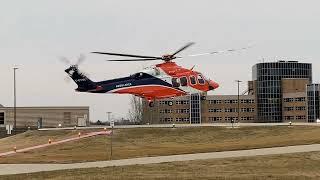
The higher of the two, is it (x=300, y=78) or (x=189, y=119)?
(x=300, y=78)

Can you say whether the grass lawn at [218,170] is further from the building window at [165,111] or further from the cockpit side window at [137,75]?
the building window at [165,111]

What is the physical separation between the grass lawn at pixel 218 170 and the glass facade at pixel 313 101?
10997 centimetres

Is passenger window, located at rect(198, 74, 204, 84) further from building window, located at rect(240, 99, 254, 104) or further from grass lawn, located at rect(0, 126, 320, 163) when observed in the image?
building window, located at rect(240, 99, 254, 104)

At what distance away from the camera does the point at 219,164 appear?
36.4m

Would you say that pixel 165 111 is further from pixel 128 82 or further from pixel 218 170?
pixel 218 170

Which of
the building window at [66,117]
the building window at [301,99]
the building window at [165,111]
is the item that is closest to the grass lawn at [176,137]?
the building window at [66,117]

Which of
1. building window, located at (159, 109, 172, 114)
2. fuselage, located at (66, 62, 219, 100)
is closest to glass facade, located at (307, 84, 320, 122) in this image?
building window, located at (159, 109, 172, 114)

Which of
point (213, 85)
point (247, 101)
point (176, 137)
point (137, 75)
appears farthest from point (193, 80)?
point (247, 101)

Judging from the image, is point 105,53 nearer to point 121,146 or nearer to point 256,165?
point 256,165

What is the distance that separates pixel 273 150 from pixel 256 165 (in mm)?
9235

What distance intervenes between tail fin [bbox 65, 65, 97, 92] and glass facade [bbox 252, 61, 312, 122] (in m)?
123

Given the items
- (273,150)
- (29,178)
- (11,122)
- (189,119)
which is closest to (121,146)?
(273,150)

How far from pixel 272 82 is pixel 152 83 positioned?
124 m

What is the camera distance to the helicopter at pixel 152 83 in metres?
37.1
